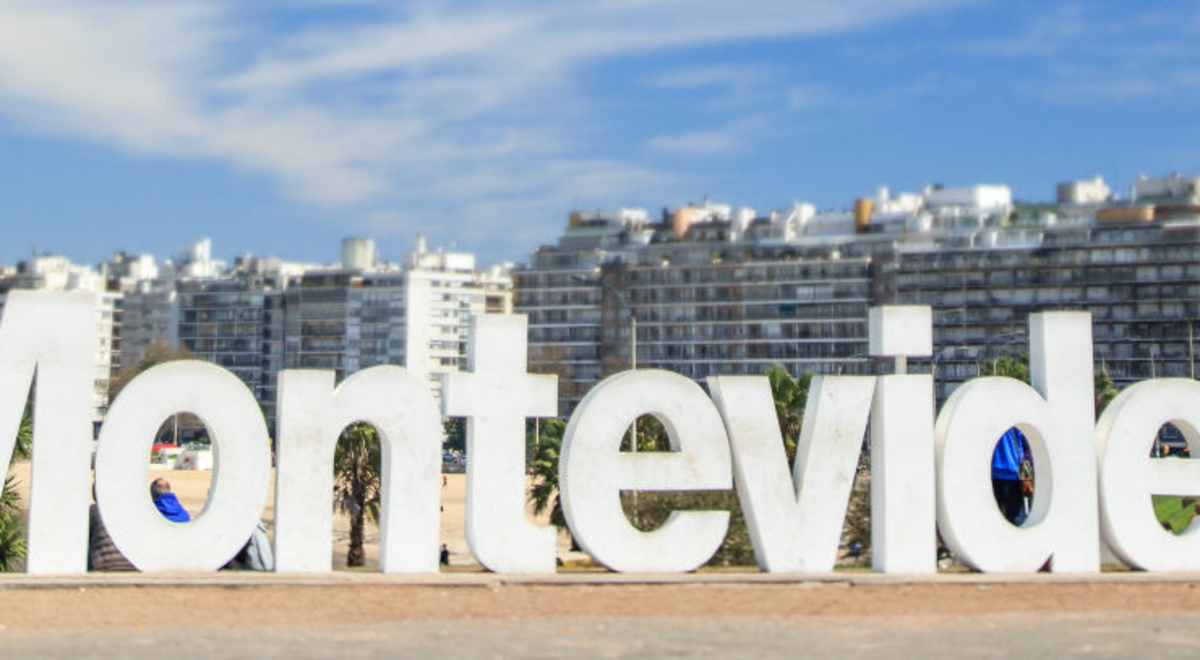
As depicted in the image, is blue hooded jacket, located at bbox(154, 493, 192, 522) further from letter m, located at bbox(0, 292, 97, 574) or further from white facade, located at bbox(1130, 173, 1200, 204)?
white facade, located at bbox(1130, 173, 1200, 204)

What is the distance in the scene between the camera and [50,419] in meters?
18.0

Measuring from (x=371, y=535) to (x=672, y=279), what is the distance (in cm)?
8472

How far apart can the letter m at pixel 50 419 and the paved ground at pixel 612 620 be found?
927mm

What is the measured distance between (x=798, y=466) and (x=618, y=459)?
2.20 meters

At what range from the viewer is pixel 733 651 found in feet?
44.9

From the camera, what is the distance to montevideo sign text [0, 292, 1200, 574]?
18.0m

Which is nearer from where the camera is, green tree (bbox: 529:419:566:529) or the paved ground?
the paved ground

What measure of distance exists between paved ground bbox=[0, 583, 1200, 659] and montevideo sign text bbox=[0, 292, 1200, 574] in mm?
920

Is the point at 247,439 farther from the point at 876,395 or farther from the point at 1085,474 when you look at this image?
the point at 1085,474

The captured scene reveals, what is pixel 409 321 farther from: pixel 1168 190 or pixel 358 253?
pixel 1168 190

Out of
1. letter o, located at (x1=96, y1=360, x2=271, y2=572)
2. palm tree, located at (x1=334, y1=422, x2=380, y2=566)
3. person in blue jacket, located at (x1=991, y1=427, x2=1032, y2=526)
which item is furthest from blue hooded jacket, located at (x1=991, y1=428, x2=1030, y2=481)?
palm tree, located at (x1=334, y1=422, x2=380, y2=566)

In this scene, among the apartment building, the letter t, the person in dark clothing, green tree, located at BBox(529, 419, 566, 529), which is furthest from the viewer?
the apartment building

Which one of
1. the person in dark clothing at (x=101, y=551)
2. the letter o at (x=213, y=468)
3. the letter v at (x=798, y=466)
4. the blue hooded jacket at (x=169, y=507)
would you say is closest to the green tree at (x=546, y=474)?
the blue hooded jacket at (x=169, y=507)

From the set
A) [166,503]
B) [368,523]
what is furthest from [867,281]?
[166,503]
